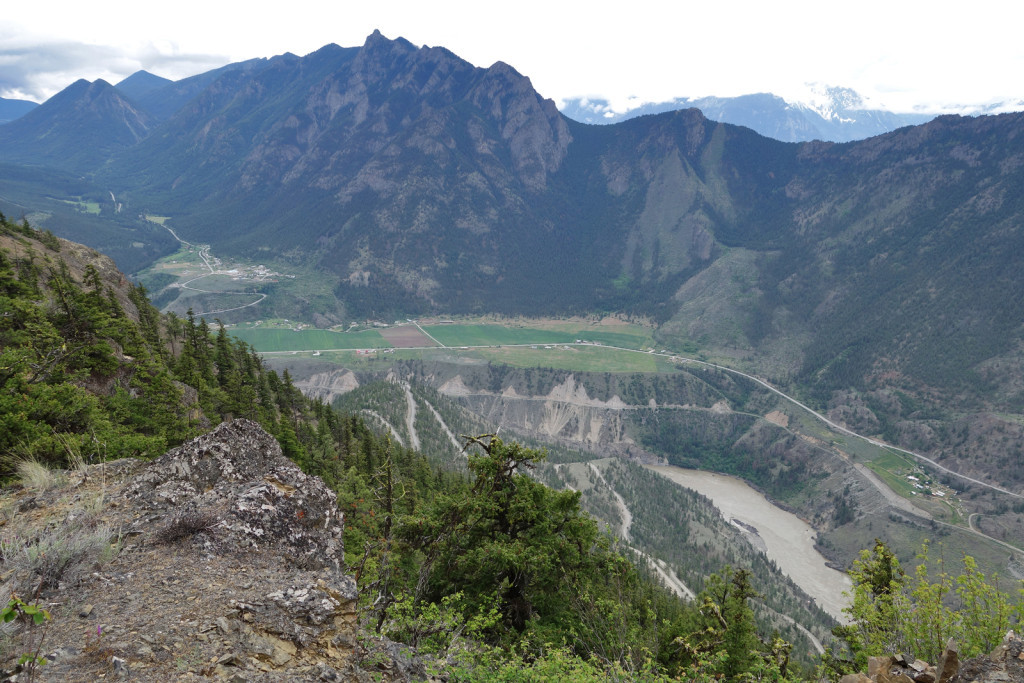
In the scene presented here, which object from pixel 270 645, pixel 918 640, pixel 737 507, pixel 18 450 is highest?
pixel 18 450

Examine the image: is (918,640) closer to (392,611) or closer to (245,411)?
(392,611)

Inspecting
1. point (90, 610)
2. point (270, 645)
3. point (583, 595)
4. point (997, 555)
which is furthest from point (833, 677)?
point (997, 555)

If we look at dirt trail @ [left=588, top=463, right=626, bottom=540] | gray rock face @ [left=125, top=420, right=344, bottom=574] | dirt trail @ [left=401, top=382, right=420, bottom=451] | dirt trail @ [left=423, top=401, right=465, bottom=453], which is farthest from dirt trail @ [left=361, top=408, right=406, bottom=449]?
gray rock face @ [left=125, top=420, right=344, bottom=574]

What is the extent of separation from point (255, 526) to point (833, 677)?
2190cm

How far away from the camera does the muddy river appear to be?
107 metres

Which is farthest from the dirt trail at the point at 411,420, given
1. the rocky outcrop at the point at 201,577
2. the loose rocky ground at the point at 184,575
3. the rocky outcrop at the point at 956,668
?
the rocky outcrop at the point at 956,668

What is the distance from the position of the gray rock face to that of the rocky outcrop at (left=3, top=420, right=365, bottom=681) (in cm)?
4

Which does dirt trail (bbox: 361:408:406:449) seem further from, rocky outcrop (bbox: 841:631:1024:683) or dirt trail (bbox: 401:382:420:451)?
rocky outcrop (bbox: 841:631:1024:683)

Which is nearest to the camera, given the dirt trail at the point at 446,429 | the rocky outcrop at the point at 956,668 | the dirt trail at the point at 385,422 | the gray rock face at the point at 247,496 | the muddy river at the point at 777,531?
the rocky outcrop at the point at 956,668

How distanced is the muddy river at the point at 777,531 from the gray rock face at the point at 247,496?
4159 inches

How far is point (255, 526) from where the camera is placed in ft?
54.0

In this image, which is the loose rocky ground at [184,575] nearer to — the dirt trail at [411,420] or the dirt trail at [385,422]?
the dirt trail at [411,420]

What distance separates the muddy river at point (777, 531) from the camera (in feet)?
352

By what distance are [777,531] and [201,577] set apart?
144974mm
